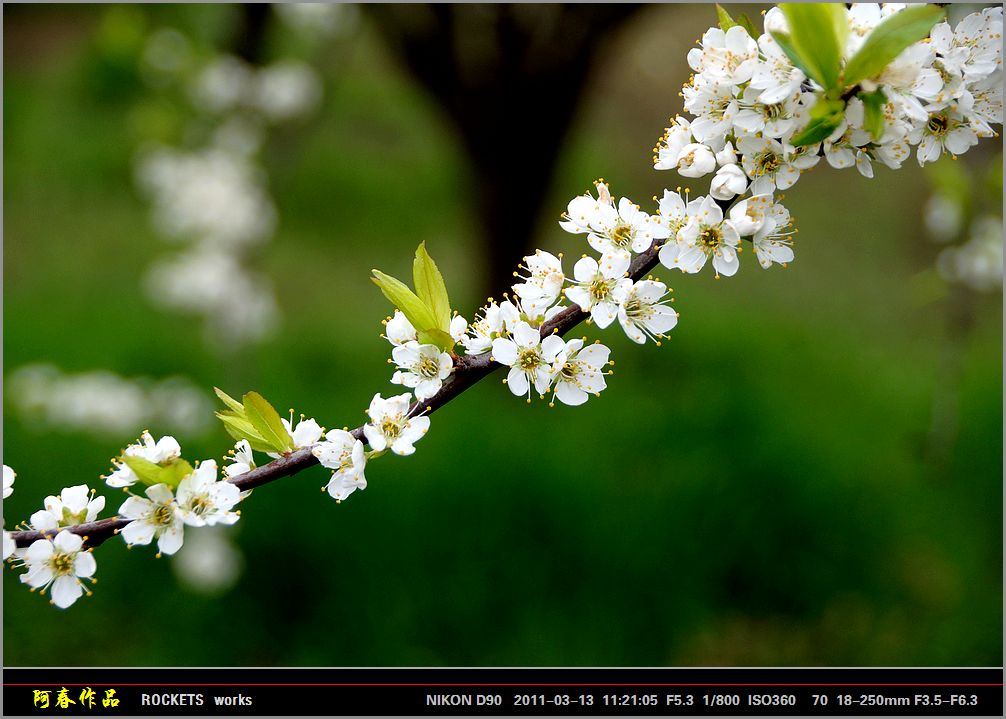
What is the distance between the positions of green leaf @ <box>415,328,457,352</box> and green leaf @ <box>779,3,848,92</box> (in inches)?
16.3

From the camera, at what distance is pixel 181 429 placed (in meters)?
2.71

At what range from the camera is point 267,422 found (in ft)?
2.82

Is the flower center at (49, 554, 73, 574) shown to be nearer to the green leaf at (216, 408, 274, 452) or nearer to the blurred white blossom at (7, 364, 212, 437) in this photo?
the green leaf at (216, 408, 274, 452)

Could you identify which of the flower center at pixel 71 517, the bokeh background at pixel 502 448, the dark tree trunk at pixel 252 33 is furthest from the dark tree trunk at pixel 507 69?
the flower center at pixel 71 517

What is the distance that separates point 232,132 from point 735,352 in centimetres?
226

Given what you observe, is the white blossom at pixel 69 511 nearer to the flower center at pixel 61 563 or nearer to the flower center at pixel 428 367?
the flower center at pixel 61 563

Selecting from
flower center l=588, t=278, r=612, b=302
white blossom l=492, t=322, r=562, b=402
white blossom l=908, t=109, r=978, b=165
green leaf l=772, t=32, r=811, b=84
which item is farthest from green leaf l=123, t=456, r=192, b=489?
white blossom l=908, t=109, r=978, b=165

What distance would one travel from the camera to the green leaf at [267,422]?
2.78 ft

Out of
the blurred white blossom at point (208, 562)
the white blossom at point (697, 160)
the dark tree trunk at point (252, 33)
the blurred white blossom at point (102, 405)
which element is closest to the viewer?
the white blossom at point (697, 160)

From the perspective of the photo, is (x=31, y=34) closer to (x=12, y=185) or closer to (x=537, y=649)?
(x=12, y=185)

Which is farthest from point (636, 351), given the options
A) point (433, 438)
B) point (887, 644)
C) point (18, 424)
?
point (18, 424)

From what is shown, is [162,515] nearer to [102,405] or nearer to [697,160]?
[697,160]

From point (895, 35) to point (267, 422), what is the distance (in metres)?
0.70

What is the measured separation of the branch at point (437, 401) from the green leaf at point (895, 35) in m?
0.25
